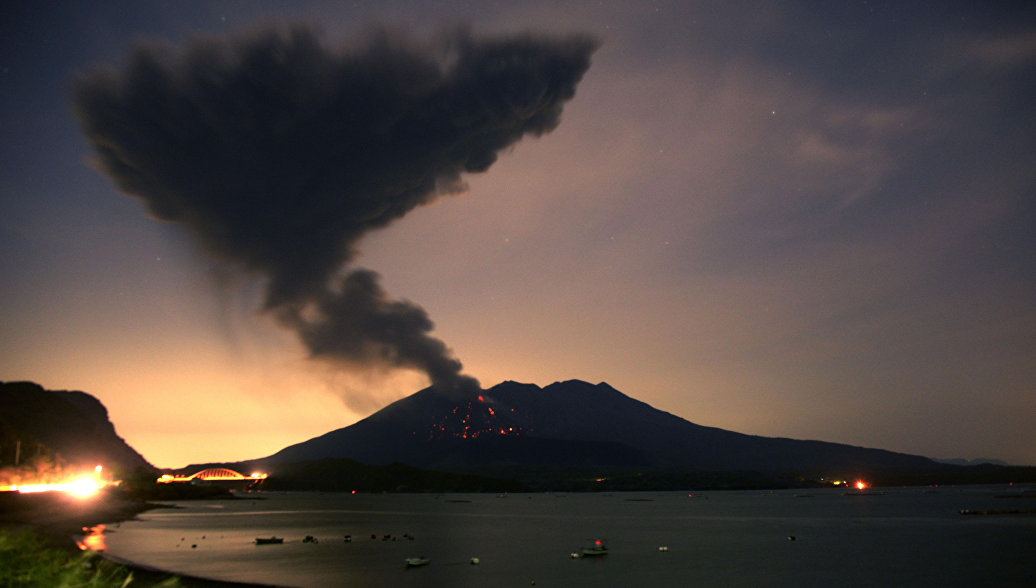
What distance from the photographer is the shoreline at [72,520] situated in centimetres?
5453

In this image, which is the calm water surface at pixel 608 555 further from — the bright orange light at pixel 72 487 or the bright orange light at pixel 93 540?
the bright orange light at pixel 72 487

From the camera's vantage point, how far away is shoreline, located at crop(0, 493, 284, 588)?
5453cm

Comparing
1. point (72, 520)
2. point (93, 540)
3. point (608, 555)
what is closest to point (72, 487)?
point (72, 520)

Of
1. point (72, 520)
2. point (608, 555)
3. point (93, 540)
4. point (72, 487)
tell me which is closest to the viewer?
point (93, 540)

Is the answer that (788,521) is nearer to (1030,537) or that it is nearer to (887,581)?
(1030,537)

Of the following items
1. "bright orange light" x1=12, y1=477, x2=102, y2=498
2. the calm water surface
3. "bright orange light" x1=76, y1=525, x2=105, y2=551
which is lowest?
the calm water surface

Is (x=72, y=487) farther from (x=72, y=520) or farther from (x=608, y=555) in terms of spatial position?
(x=608, y=555)

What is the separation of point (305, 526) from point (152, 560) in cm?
7528

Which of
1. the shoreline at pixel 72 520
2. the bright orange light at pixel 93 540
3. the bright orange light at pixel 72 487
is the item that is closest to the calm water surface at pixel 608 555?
the bright orange light at pixel 93 540

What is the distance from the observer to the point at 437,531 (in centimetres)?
12938

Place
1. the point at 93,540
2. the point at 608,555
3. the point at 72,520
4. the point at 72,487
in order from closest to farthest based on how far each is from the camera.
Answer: the point at 93,540 → the point at 608,555 → the point at 72,520 → the point at 72,487

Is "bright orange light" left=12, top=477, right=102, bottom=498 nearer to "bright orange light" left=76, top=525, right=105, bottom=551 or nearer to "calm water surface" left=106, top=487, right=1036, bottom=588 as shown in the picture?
"calm water surface" left=106, top=487, right=1036, bottom=588

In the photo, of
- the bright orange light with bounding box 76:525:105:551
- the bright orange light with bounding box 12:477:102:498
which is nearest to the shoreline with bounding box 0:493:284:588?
the bright orange light with bounding box 76:525:105:551

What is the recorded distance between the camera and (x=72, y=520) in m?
101
